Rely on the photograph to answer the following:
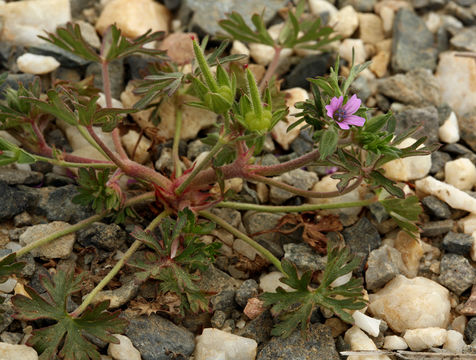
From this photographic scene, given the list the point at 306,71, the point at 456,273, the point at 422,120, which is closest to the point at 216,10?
the point at 306,71

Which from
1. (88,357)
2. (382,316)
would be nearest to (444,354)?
(382,316)

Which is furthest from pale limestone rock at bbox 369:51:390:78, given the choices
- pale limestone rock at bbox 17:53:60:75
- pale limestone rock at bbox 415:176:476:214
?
pale limestone rock at bbox 17:53:60:75

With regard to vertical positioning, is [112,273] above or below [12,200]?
below

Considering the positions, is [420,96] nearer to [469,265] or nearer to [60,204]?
[469,265]

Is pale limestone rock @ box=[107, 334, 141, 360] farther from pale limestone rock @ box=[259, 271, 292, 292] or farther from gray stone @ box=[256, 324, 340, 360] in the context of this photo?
pale limestone rock @ box=[259, 271, 292, 292]

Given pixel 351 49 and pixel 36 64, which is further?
pixel 351 49

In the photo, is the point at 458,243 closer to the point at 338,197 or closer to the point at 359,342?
the point at 338,197

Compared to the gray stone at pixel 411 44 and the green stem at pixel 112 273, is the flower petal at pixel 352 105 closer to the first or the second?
the green stem at pixel 112 273
